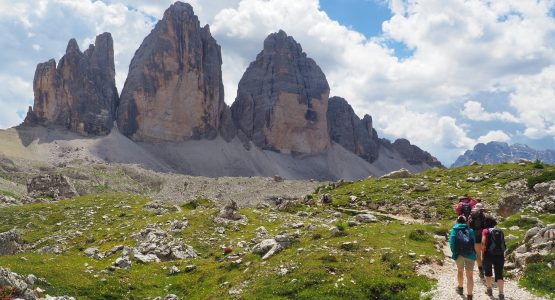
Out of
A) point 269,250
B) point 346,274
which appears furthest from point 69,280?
point 346,274

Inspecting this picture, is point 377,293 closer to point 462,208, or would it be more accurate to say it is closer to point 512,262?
point 512,262

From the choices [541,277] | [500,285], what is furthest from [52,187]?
[541,277]

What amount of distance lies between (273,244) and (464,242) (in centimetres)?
1127

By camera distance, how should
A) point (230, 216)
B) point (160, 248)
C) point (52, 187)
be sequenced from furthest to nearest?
point (52, 187)
point (230, 216)
point (160, 248)

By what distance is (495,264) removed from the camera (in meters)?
18.8

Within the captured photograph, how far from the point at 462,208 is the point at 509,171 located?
30.0 meters

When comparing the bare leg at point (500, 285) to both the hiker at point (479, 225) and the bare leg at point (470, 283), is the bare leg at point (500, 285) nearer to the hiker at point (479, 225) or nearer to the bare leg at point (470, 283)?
the bare leg at point (470, 283)

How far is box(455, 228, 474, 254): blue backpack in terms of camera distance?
62.1ft

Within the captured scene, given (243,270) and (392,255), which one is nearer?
(392,255)

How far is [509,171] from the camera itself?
5266cm

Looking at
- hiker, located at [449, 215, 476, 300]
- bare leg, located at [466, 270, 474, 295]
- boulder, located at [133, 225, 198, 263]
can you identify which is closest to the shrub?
hiker, located at [449, 215, 476, 300]

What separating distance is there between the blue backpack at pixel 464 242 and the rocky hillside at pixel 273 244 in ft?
7.33

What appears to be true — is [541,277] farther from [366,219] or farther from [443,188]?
[443,188]

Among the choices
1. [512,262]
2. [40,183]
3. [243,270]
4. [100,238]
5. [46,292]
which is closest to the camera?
[46,292]
